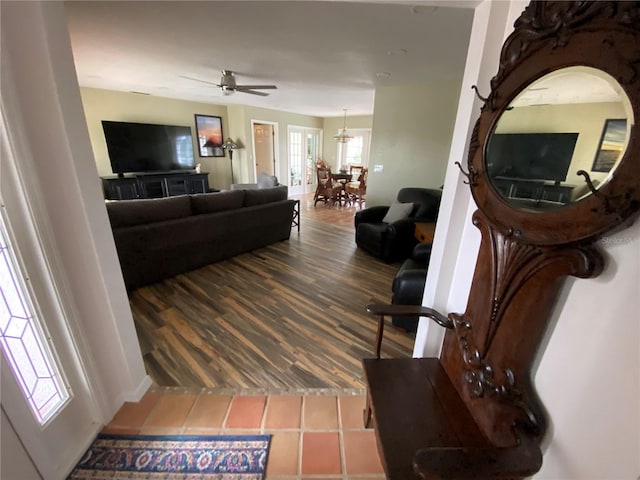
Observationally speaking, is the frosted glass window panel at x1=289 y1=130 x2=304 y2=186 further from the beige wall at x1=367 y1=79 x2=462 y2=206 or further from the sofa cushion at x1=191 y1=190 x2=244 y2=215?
the sofa cushion at x1=191 y1=190 x2=244 y2=215

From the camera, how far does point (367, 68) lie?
121 inches

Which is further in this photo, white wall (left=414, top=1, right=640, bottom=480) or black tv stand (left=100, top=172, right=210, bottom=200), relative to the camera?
black tv stand (left=100, top=172, right=210, bottom=200)

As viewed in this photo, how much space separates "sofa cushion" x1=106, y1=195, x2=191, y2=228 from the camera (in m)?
2.29

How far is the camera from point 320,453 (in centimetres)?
122

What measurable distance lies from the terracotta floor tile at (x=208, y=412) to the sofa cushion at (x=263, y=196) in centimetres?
233

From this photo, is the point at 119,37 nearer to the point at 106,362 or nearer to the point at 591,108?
the point at 106,362

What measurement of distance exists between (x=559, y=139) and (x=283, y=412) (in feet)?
5.53

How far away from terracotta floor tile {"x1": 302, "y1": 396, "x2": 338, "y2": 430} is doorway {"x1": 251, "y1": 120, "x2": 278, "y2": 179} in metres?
5.87

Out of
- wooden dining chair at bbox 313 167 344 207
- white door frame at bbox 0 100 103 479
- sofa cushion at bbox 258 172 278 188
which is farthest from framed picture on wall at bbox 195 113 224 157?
white door frame at bbox 0 100 103 479

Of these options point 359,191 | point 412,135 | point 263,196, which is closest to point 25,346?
point 263,196

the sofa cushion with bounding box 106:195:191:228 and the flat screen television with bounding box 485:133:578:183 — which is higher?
the flat screen television with bounding box 485:133:578:183

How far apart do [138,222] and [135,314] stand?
0.87m

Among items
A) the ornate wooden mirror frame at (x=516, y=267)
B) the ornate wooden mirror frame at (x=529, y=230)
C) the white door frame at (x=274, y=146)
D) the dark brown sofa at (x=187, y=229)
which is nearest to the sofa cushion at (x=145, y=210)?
the dark brown sofa at (x=187, y=229)

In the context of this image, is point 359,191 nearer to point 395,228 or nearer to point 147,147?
point 395,228
